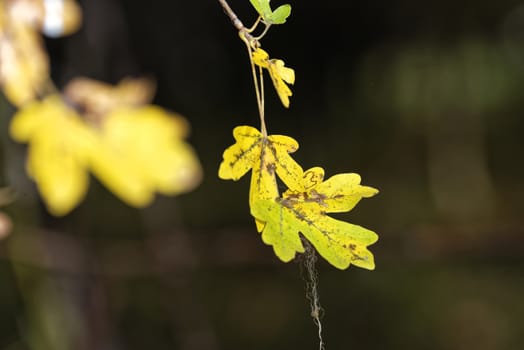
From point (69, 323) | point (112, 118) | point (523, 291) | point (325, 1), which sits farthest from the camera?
point (523, 291)

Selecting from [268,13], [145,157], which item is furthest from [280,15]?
[145,157]

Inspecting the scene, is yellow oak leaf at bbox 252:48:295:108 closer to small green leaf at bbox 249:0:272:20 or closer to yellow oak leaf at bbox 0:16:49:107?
small green leaf at bbox 249:0:272:20

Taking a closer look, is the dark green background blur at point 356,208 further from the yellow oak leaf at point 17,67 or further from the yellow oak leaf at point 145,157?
the yellow oak leaf at point 145,157

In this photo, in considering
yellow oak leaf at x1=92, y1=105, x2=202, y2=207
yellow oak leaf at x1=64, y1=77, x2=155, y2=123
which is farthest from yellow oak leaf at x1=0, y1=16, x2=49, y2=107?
yellow oak leaf at x1=92, y1=105, x2=202, y2=207

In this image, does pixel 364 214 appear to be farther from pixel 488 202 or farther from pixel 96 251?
pixel 96 251

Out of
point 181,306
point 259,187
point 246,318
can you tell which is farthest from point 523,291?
point 259,187

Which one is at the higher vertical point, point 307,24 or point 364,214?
point 307,24

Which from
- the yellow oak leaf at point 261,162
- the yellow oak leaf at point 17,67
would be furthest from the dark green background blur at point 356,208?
the yellow oak leaf at point 261,162
